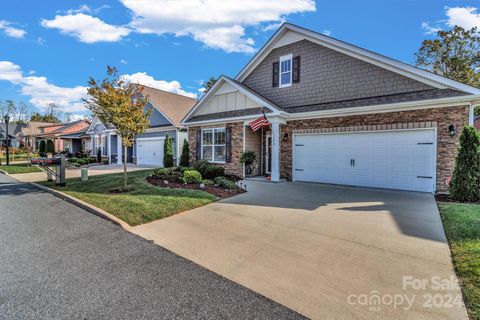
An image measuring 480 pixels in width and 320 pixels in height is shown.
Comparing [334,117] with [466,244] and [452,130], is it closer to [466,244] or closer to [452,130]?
[452,130]

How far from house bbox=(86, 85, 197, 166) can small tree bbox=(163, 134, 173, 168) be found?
0.58m

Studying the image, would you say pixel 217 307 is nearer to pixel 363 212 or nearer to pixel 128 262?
pixel 128 262

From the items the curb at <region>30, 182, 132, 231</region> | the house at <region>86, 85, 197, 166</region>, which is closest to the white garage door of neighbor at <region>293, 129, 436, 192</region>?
the curb at <region>30, 182, 132, 231</region>

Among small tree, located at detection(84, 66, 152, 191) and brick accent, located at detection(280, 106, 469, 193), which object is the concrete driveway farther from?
small tree, located at detection(84, 66, 152, 191)

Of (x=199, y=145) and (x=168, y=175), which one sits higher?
(x=199, y=145)

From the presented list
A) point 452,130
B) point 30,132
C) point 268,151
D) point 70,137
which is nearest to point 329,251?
point 452,130

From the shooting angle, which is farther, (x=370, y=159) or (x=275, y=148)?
(x=275, y=148)

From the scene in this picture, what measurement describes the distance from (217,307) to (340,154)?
352 inches

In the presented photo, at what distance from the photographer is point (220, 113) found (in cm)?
1315

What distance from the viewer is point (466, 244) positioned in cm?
397

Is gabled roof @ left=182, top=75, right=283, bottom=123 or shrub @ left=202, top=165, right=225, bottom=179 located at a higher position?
gabled roof @ left=182, top=75, right=283, bottom=123

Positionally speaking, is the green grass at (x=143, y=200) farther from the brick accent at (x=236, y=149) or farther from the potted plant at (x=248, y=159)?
the brick accent at (x=236, y=149)

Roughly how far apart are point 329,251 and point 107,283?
11.0 ft

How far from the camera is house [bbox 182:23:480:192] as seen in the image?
8180 millimetres
